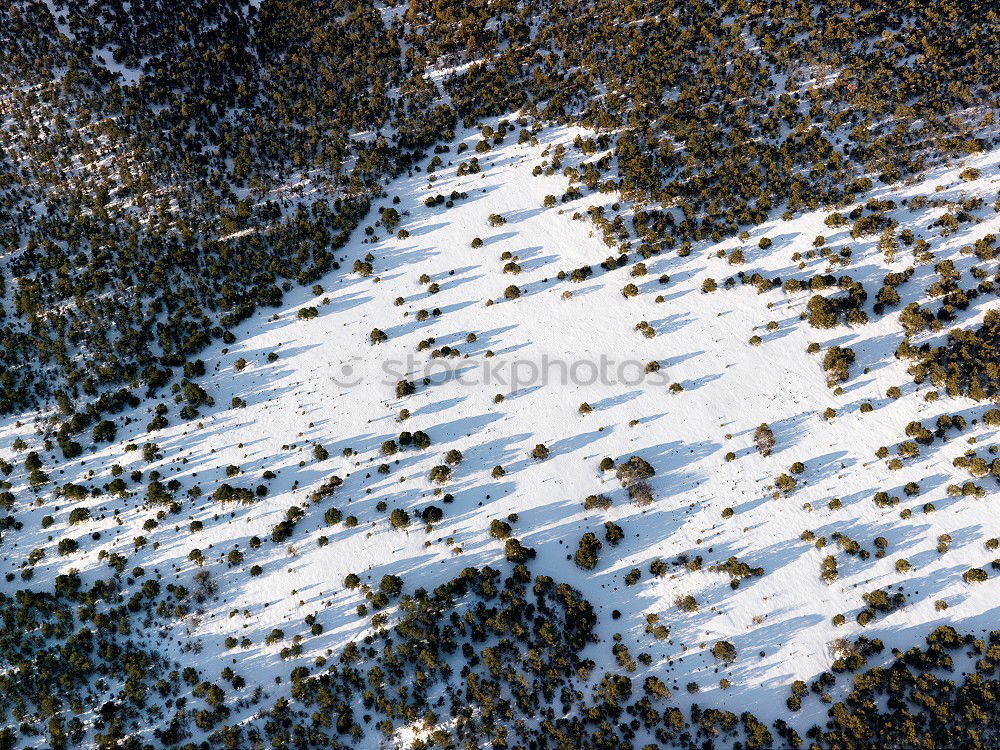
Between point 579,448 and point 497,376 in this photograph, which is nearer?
point 579,448

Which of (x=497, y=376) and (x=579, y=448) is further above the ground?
(x=497, y=376)

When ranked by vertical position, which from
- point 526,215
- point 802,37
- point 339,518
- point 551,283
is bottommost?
point 339,518

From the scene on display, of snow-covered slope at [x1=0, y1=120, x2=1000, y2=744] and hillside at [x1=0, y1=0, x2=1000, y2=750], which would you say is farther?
snow-covered slope at [x1=0, y1=120, x2=1000, y2=744]

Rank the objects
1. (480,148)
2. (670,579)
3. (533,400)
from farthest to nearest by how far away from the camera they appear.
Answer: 1. (480,148)
2. (533,400)
3. (670,579)

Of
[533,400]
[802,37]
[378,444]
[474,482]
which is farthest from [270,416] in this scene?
[802,37]

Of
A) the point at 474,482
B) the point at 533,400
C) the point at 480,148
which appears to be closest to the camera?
the point at 474,482

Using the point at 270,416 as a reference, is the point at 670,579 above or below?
below

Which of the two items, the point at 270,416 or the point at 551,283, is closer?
the point at 270,416

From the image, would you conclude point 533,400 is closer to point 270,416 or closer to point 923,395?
point 270,416
